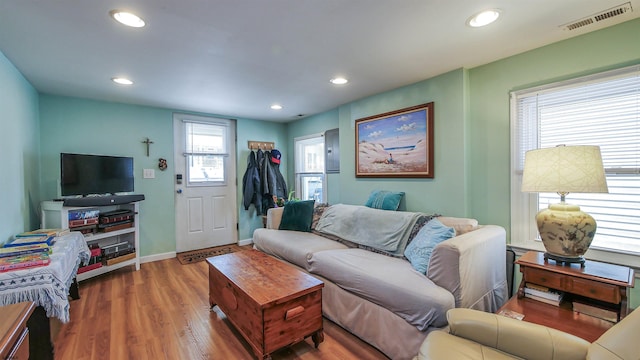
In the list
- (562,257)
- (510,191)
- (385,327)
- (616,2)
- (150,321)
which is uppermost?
(616,2)

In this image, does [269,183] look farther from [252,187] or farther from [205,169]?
[205,169]

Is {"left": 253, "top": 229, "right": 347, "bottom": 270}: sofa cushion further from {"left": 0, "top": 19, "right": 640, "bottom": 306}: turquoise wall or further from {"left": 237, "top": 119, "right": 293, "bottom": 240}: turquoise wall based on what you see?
{"left": 237, "top": 119, "right": 293, "bottom": 240}: turquoise wall

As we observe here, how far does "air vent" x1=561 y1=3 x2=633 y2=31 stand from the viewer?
159 cm

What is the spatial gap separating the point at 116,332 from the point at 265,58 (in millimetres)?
2425

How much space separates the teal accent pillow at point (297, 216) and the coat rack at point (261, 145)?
1.59m

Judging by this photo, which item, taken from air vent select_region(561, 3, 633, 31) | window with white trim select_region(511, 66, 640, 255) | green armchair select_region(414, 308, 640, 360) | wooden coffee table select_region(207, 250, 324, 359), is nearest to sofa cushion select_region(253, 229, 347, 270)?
wooden coffee table select_region(207, 250, 324, 359)

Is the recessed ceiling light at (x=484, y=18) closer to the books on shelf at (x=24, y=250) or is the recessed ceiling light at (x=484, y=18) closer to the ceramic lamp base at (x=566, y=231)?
the ceramic lamp base at (x=566, y=231)

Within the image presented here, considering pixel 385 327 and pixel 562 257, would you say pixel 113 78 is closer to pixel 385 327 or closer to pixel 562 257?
pixel 385 327

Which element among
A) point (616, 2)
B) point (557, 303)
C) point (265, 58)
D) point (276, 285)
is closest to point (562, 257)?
point (557, 303)

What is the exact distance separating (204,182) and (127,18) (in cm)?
287

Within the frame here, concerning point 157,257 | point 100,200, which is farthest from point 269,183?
point 100,200

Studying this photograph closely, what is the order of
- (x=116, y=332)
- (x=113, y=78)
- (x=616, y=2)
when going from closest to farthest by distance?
(x=616, y=2), (x=116, y=332), (x=113, y=78)

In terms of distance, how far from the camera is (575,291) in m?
1.53

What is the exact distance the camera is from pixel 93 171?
3.05 meters
